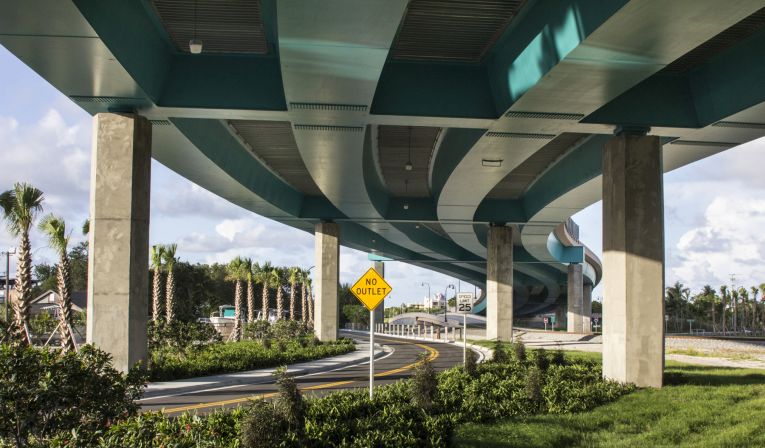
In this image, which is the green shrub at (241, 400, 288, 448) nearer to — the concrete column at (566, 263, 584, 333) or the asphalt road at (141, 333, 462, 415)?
the asphalt road at (141, 333, 462, 415)

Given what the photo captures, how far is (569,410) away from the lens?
1489cm

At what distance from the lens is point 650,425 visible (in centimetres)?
1350

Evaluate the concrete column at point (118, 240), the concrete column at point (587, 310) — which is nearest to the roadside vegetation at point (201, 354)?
the concrete column at point (118, 240)

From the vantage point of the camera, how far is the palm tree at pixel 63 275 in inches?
950

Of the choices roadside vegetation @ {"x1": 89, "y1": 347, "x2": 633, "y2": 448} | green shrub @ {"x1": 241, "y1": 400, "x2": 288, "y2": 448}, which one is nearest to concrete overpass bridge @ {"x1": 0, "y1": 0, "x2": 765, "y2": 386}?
roadside vegetation @ {"x1": 89, "y1": 347, "x2": 633, "y2": 448}

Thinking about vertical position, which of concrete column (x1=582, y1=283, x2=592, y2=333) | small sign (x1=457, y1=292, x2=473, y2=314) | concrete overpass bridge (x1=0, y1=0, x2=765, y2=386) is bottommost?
concrete column (x1=582, y1=283, x2=592, y2=333)

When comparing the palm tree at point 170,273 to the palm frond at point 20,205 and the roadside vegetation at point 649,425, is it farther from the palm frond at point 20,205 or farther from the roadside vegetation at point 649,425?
the roadside vegetation at point 649,425

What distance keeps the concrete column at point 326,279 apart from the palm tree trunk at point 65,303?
19.7 m

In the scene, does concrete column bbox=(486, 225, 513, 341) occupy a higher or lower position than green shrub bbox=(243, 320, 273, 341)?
higher

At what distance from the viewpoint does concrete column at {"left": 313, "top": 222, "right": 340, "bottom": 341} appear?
43594mm

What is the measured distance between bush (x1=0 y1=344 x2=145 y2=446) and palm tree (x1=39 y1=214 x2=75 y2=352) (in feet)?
Result: 52.0

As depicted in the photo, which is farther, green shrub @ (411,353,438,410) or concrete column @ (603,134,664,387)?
concrete column @ (603,134,664,387)

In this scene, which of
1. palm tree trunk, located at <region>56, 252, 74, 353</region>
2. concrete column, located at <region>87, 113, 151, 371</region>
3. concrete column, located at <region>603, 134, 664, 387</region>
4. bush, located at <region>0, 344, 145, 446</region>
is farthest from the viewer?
palm tree trunk, located at <region>56, 252, 74, 353</region>

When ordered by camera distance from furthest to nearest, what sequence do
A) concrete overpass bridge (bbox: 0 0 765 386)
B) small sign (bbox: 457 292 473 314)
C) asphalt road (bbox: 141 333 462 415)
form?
1. small sign (bbox: 457 292 473 314)
2. asphalt road (bbox: 141 333 462 415)
3. concrete overpass bridge (bbox: 0 0 765 386)
